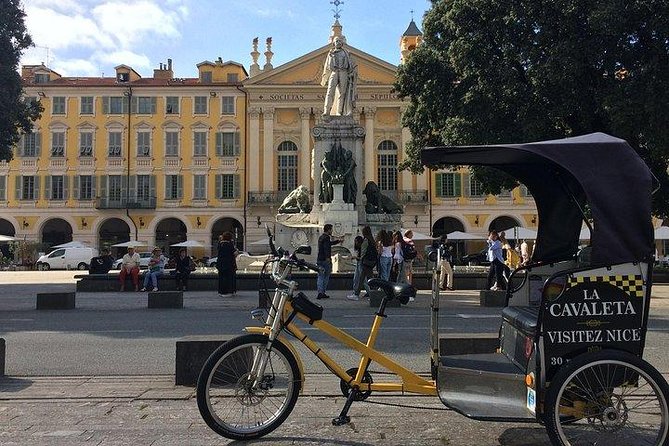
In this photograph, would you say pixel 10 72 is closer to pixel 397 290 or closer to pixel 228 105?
pixel 397 290

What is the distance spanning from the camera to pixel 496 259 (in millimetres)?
17156

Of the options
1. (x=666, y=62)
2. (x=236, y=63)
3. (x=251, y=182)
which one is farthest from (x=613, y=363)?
(x=236, y=63)

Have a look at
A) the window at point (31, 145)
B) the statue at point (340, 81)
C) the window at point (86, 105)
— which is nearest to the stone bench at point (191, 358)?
the statue at point (340, 81)

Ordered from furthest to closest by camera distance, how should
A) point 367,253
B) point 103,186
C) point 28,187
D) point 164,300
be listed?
point 103,186
point 28,187
point 367,253
point 164,300

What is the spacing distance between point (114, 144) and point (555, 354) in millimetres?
57306

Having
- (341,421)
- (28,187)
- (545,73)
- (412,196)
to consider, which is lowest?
(341,421)

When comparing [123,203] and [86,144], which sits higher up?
[86,144]

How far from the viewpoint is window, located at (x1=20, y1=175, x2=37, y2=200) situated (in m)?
55.4

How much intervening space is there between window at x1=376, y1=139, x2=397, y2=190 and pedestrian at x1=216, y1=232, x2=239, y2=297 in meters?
40.0

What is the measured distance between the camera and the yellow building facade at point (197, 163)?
5562cm

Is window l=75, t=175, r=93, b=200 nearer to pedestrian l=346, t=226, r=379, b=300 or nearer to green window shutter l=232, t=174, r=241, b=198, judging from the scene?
green window shutter l=232, t=174, r=241, b=198

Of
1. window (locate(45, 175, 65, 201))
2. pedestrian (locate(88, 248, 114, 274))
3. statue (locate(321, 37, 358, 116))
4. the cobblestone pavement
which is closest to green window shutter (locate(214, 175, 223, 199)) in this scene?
window (locate(45, 175, 65, 201))

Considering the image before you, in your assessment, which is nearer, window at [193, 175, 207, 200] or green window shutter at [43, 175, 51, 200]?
green window shutter at [43, 175, 51, 200]

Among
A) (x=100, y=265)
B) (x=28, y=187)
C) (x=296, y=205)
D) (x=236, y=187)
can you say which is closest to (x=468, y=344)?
(x=296, y=205)
